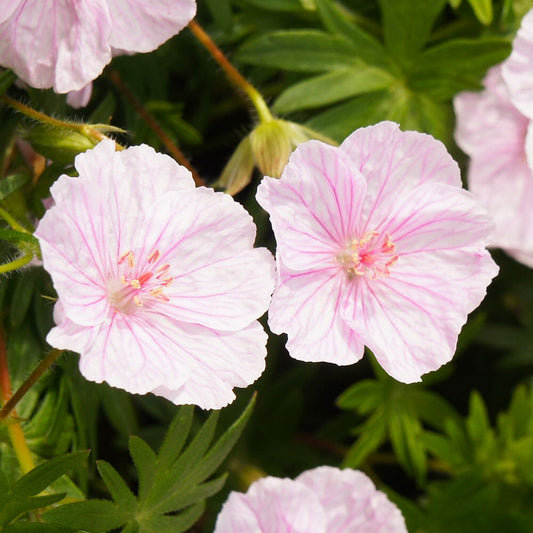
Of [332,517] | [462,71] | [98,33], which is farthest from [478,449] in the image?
[98,33]

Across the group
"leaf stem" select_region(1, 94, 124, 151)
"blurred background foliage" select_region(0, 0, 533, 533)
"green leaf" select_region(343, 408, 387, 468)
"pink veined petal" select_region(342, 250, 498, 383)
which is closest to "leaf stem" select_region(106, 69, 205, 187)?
"blurred background foliage" select_region(0, 0, 533, 533)

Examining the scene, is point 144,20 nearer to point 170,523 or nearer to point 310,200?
point 310,200

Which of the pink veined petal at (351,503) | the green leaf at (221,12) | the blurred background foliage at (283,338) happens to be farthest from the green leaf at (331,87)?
the pink veined petal at (351,503)

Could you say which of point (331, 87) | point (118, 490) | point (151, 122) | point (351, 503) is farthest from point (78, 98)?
point (351, 503)

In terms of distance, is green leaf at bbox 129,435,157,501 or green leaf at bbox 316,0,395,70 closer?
green leaf at bbox 129,435,157,501

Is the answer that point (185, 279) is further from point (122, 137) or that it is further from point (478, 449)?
point (478, 449)

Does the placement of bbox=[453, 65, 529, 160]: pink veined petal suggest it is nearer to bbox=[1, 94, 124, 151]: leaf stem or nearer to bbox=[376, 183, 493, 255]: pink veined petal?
Result: bbox=[376, 183, 493, 255]: pink veined petal
